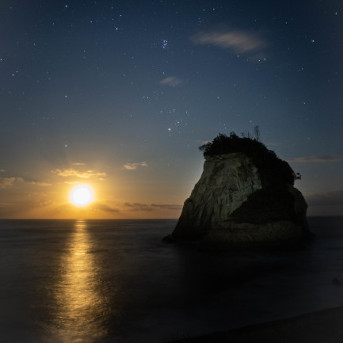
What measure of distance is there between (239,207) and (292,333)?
27007 millimetres

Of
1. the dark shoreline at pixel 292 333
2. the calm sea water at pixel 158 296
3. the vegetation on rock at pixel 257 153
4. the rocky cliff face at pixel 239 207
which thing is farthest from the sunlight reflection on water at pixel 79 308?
the vegetation on rock at pixel 257 153

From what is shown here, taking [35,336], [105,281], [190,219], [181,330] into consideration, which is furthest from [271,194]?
[35,336]

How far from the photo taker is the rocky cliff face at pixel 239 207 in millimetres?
32469

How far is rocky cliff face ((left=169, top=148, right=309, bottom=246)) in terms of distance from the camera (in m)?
32.5

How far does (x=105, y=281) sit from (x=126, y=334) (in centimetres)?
1069

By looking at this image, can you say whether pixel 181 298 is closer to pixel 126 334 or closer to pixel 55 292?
pixel 126 334

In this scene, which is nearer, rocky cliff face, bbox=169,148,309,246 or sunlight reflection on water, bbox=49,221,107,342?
sunlight reflection on water, bbox=49,221,107,342

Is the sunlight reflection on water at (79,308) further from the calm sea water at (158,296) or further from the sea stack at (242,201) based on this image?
the sea stack at (242,201)

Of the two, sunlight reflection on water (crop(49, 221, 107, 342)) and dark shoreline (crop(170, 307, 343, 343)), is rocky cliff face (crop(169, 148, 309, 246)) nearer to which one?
sunlight reflection on water (crop(49, 221, 107, 342))

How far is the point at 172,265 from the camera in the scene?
2544cm

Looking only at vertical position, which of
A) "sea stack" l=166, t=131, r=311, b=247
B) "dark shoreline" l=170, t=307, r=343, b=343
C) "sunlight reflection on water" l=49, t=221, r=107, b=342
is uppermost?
"sea stack" l=166, t=131, r=311, b=247

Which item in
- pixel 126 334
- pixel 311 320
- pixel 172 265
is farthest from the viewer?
pixel 172 265

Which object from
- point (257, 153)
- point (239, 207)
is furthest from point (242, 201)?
point (257, 153)

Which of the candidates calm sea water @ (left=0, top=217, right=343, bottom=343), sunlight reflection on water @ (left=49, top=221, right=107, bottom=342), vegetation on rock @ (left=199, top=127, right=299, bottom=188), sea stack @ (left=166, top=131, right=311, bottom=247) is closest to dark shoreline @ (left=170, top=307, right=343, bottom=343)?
calm sea water @ (left=0, top=217, right=343, bottom=343)
